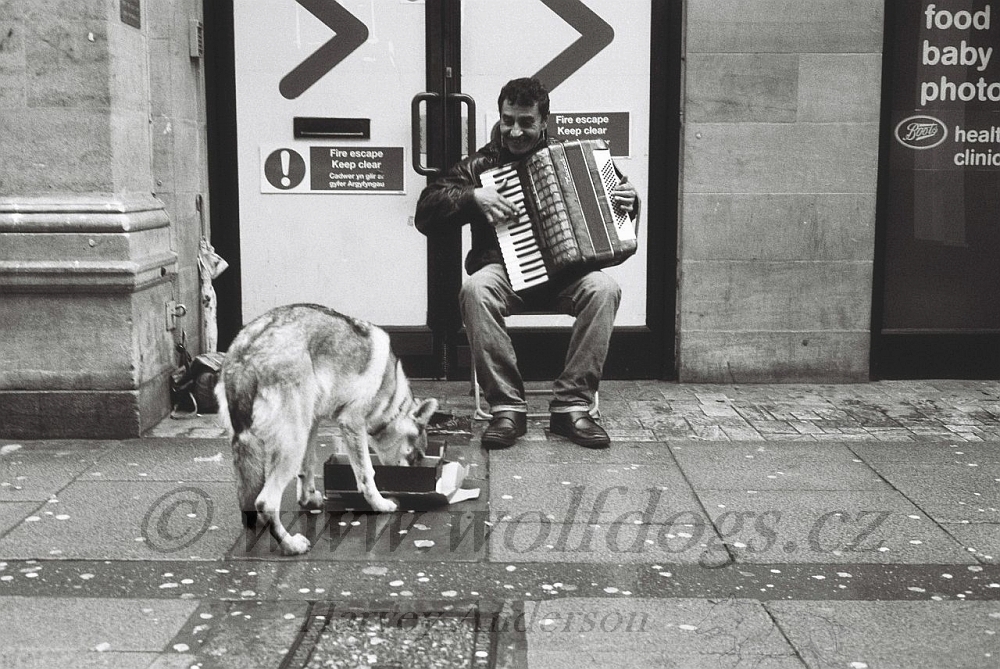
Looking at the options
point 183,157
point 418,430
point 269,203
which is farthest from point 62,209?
point 418,430

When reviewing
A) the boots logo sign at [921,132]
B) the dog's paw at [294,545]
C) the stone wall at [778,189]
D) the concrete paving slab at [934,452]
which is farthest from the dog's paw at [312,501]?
the boots logo sign at [921,132]

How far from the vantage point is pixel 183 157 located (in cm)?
706

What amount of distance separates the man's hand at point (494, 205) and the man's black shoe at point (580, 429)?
3.62ft

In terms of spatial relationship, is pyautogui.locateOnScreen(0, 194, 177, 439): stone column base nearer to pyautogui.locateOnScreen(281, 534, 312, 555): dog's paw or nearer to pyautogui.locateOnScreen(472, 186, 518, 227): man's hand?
pyautogui.locateOnScreen(472, 186, 518, 227): man's hand

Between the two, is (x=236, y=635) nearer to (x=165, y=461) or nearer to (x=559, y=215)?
(x=165, y=461)

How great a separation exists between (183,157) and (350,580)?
3.71 metres

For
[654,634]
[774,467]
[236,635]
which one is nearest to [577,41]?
[774,467]

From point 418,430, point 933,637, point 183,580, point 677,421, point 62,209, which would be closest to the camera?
point 933,637

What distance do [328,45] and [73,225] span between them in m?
2.17

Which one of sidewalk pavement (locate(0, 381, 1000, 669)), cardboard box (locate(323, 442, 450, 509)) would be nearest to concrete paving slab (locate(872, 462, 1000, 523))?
sidewalk pavement (locate(0, 381, 1000, 669))

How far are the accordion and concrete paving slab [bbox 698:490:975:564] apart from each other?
1553mm

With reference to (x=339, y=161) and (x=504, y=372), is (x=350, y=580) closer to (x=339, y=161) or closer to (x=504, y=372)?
(x=504, y=372)

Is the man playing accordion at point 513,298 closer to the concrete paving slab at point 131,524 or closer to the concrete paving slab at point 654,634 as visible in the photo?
the concrete paving slab at point 131,524

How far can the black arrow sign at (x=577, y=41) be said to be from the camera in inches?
291
